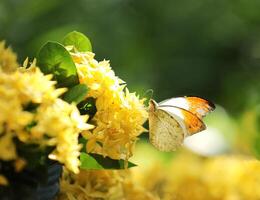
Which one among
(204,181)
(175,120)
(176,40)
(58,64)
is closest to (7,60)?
(58,64)

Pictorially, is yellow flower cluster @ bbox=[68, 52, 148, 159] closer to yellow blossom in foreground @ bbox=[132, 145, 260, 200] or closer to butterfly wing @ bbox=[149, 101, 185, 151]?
butterfly wing @ bbox=[149, 101, 185, 151]

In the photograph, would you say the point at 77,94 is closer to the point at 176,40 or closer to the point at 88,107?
the point at 88,107

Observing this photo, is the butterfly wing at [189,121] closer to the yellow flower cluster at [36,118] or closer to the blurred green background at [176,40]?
the yellow flower cluster at [36,118]

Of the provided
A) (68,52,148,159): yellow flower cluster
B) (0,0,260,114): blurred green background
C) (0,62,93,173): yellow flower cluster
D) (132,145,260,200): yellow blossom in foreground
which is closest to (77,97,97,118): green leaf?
(68,52,148,159): yellow flower cluster

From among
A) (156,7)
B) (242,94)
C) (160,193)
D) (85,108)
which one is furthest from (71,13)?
(85,108)

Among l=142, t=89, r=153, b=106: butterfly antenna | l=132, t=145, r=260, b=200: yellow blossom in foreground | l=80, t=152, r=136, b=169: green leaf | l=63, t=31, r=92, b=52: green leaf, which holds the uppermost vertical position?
l=132, t=145, r=260, b=200: yellow blossom in foreground

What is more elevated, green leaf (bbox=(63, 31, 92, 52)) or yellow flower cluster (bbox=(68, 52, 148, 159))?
green leaf (bbox=(63, 31, 92, 52))
